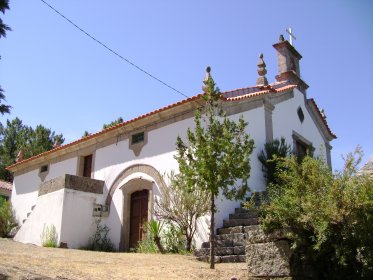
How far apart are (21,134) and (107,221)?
21878 millimetres

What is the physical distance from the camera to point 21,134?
31.9 meters

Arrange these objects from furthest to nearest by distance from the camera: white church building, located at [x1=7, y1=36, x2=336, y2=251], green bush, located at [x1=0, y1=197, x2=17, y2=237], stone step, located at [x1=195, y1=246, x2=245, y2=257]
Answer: green bush, located at [x1=0, y1=197, x2=17, y2=237]
white church building, located at [x1=7, y1=36, x2=336, y2=251]
stone step, located at [x1=195, y1=246, x2=245, y2=257]

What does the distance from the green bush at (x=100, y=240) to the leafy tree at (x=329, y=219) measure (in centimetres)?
729

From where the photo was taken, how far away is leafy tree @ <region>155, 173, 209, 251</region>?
32.2ft

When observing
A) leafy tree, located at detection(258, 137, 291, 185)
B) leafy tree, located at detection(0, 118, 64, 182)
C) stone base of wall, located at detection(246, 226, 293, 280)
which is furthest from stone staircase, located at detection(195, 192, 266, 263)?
leafy tree, located at detection(0, 118, 64, 182)

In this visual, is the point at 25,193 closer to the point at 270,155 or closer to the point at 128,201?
the point at 128,201

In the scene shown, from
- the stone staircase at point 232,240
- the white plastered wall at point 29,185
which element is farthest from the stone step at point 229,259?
the white plastered wall at point 29,185

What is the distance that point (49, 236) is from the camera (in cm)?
1171

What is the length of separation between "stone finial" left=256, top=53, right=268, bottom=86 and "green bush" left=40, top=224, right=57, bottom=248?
784 cm

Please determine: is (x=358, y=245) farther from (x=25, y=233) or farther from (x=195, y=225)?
(x=25, y=233)

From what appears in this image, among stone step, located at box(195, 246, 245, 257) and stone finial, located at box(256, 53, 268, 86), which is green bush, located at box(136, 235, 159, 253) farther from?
stone finial, located at box(256, 53, 268, 86)

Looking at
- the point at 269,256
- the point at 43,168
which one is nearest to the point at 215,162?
the point at 269,256

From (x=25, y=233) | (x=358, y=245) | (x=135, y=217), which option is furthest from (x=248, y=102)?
(x=25, y=233)

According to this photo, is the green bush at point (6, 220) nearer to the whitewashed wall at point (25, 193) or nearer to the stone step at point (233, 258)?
the whitewashed wall at point (25, 193)
